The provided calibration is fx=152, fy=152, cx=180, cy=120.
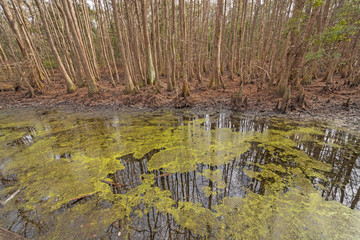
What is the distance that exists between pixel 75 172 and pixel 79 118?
384 centimetres

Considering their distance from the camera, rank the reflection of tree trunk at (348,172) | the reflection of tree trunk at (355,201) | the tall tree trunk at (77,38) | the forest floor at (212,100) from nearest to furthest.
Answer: the reflection of tree trunk at (355,201), the reflection of tree trunk at (348,172), the forest floor at (212,100), the tall tree trunk at (77,38)

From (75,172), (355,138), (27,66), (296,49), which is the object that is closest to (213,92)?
(296,49)

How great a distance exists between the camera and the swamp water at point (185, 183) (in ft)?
5.59

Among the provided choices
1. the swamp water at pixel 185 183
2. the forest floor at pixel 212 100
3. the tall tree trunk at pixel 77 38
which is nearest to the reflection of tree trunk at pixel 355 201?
the swamp water at pixel 185 183

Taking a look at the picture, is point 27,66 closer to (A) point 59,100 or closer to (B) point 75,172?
(A) point 59,100

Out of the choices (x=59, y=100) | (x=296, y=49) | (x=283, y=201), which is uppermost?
(x=296, y=49)

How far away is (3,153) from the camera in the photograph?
3.43 metres

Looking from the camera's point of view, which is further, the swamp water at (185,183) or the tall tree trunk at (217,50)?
the tall tree trunk at (217,50)

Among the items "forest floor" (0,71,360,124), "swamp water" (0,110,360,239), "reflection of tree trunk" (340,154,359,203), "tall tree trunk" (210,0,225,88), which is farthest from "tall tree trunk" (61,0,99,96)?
"reflection of tree trunk" (340,154,359,203)

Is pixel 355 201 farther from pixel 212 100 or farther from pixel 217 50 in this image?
pixel 217 50

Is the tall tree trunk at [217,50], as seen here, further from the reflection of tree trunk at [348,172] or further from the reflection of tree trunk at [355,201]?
the reflection of tree trunk at [355,201]

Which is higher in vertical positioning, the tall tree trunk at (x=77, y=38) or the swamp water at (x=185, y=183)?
the tall tree trunk at (x=77, y=38)

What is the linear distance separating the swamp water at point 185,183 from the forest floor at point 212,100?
1.75 m

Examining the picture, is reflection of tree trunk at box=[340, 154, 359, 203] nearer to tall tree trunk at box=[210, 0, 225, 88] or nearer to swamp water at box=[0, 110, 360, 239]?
swamp water at box=[0, 110, 360, 239]
